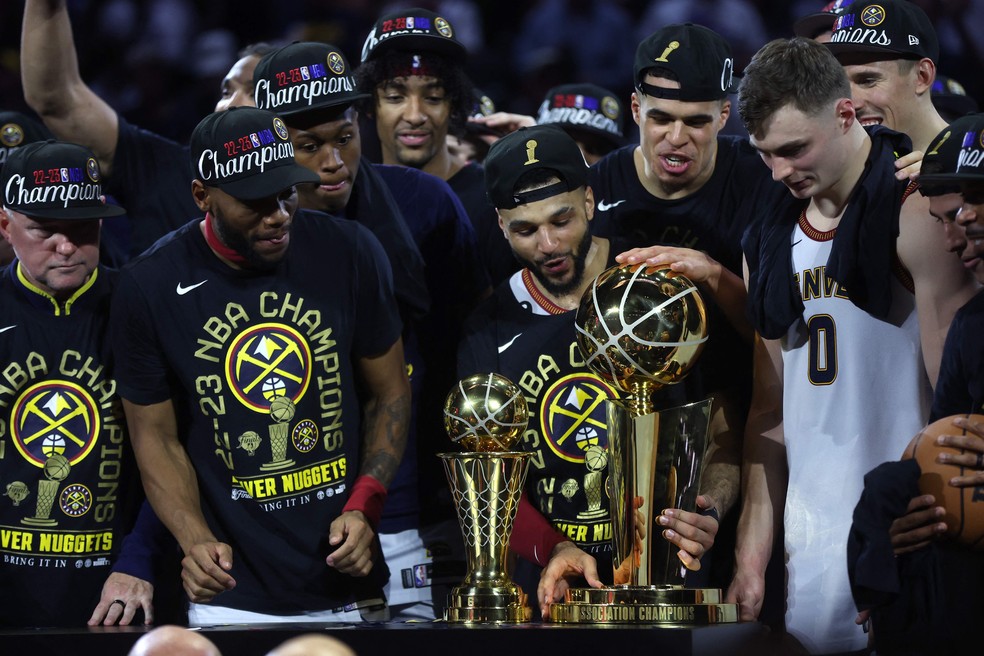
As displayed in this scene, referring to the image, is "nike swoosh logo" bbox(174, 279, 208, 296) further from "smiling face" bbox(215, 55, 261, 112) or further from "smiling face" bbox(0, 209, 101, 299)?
"smiling face" bbox(215, 55, 261, 112)

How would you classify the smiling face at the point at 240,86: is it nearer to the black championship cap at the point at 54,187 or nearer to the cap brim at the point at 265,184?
the black championship cap at the point at 54,187

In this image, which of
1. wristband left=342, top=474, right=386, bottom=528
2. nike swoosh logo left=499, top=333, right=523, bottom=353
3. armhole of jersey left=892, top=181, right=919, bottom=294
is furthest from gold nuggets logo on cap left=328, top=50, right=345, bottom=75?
armhole of jersey left=892, top=181, right=919, bottom=294

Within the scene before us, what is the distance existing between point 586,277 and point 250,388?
2.89 ft

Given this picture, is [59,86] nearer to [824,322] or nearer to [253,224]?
[253,224]

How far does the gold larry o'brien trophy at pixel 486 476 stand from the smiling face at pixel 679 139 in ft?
3.41

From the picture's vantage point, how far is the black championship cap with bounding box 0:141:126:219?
325cm

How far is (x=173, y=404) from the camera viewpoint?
3186 millimetres

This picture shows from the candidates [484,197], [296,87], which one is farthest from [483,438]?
[484,197]

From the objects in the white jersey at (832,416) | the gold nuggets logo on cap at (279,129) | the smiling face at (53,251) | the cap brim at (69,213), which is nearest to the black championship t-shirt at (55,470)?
the smiling face at (53,251)

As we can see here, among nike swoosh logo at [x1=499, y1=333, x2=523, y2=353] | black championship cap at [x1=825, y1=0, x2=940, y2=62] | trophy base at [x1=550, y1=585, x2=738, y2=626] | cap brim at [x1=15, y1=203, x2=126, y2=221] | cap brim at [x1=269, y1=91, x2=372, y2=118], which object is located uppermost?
black championship cap at [x1=825, y1=0, x2=940, y2=62]

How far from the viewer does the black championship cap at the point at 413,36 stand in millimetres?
4094

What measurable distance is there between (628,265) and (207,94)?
16.9 feet

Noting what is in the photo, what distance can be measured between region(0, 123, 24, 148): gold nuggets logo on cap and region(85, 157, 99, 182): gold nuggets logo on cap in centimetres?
79

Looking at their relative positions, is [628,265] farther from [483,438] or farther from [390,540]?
[390,540]
